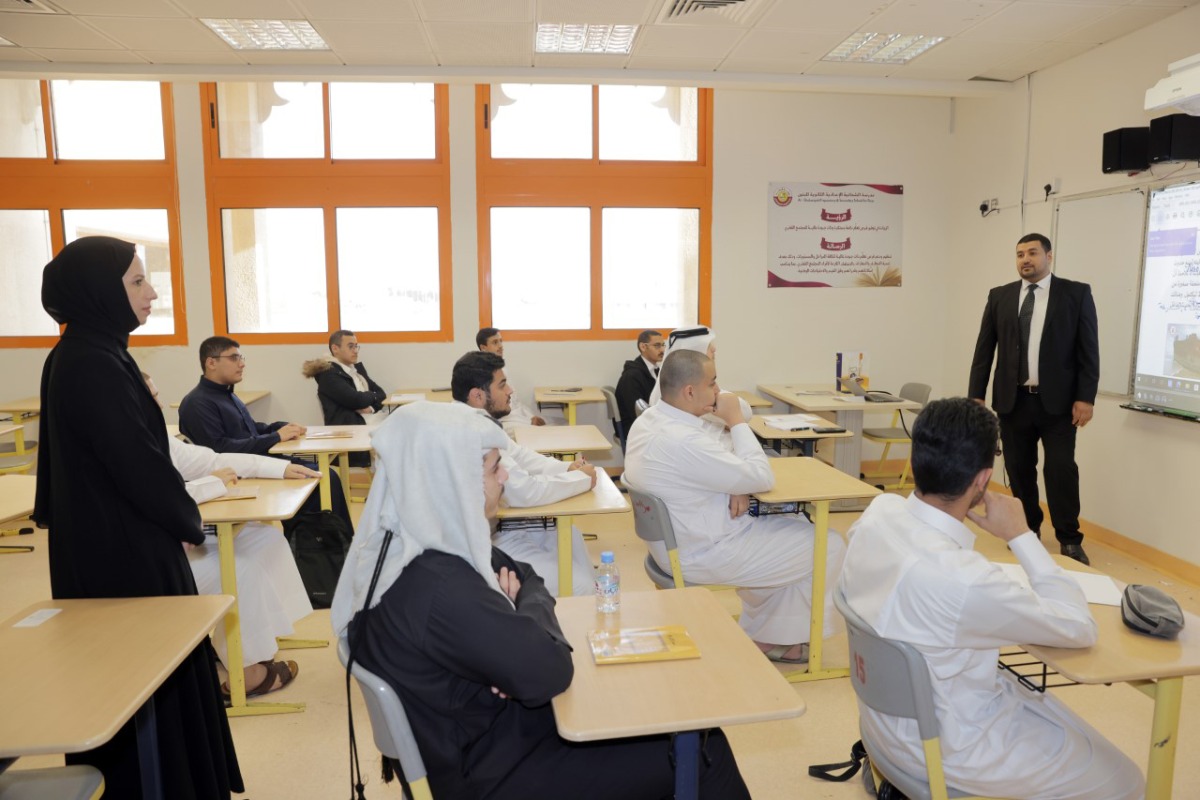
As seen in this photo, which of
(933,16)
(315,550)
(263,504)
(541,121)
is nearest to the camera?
(263,504)

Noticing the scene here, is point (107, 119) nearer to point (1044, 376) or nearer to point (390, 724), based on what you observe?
point (390, 724)

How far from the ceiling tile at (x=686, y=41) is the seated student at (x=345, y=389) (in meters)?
3.17

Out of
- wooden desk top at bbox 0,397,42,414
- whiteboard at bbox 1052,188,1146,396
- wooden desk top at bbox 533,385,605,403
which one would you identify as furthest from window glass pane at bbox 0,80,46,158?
whiteboard at bbox 1052,188,1146,396

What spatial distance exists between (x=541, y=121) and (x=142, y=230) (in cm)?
354

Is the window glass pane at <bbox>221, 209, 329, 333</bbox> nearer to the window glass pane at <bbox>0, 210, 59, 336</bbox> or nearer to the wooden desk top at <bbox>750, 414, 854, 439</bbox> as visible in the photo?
the window glass pane at <bbox>0, 210, 59, 336</bbox>

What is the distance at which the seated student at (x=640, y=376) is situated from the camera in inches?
→ 255

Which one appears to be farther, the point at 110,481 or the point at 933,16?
the point at 933,16

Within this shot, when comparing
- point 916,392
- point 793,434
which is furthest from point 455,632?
point 916,392

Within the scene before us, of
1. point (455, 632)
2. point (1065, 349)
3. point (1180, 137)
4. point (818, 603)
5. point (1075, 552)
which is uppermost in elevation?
point (1180, 137)

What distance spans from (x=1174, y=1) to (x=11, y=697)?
5.86m

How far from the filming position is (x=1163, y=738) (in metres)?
1.82

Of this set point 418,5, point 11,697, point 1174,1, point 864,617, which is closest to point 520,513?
point 864,617

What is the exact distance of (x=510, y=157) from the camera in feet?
22.6

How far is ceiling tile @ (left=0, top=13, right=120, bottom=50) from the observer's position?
4.70m
